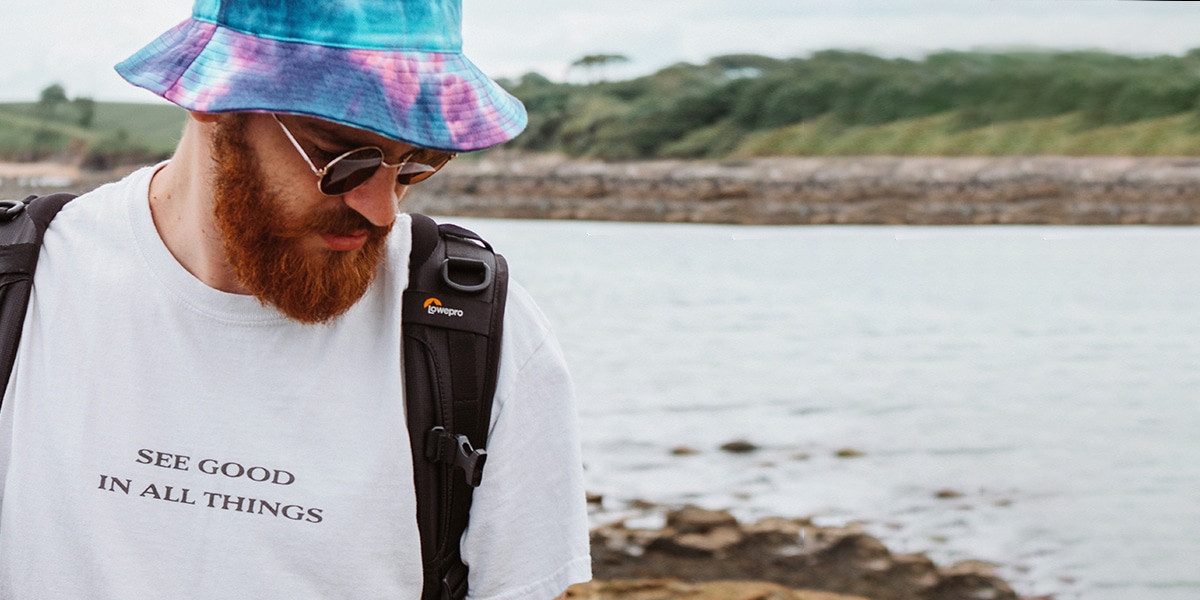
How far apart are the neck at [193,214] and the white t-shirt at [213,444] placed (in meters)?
0.02

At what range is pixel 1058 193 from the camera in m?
22.7

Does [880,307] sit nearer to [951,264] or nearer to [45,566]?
[951,264]

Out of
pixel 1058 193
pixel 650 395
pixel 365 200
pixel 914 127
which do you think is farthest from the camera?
pixel 1058 193

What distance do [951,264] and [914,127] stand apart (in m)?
4.32

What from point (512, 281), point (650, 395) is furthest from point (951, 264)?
point (512, 281)

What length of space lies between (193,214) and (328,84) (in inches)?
12.3

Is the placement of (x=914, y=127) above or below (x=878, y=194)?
above

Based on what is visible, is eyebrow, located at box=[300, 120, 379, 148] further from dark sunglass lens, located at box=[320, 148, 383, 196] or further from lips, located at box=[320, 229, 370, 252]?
lips, located at box=[320, 229, 370, 252]

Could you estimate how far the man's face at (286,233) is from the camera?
128 cm

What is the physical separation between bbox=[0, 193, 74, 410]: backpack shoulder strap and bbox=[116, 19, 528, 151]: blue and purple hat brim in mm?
244

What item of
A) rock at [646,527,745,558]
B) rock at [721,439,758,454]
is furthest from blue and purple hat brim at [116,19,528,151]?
rock at [721,439,758,454]

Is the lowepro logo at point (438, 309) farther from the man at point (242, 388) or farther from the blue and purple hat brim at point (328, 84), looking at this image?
the blue and purple hat brim at point (328, 84)

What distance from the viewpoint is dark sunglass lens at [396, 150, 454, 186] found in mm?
1286

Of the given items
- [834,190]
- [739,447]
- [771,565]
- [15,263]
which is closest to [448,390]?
[15,263]
